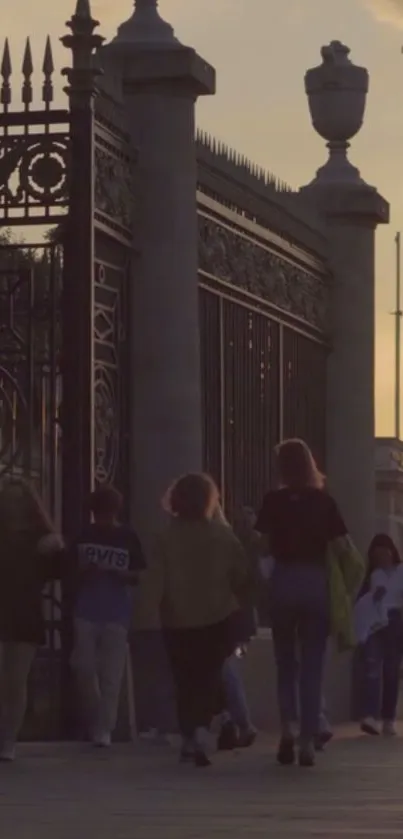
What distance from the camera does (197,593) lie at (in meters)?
14.1

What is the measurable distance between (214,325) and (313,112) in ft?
14.2

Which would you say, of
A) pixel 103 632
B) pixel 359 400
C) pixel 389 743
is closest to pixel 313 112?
pixel 359 400

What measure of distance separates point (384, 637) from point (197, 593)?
5.43 meters

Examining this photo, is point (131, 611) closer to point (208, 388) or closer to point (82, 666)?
point (82, 666)

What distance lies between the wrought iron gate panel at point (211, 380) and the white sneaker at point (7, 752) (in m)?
3.91

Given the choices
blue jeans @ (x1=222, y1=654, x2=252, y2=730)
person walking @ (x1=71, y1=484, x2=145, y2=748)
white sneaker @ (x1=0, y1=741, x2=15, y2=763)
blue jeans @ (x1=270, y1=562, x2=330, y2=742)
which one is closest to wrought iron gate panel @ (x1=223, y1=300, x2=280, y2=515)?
blue jeans @ (x1=222, y1=654, x2=252, y2=730)

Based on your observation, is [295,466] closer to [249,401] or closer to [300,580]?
[300,580]

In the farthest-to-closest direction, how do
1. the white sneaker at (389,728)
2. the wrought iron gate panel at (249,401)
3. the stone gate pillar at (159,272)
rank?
1. the white sneaker at (389,728)
2. the wrought iron gate panel at (249,401)
3. the stone gate pillar at (159,272)


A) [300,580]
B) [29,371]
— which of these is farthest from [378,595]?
[300,580]

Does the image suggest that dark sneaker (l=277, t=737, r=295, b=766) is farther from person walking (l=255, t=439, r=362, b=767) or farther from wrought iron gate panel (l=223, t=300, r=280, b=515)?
wrought iron gate panel (l=223, t=300, r=280, b=515)

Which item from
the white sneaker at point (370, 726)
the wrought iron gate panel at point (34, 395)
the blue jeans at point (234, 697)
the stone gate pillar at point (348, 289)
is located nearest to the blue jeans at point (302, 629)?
the blue jeans at point (234, 697)

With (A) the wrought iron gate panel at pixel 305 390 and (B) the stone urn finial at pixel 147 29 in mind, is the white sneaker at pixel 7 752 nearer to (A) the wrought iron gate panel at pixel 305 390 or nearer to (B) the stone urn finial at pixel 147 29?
(B) the stone urn finial at pixel 147 29

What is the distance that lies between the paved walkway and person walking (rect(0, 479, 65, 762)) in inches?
12.9

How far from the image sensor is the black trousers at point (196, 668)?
14.0 metres
